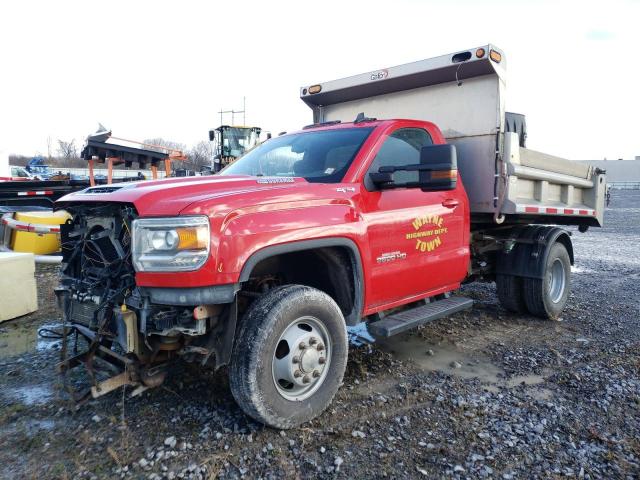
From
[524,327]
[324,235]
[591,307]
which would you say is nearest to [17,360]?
[324,235]

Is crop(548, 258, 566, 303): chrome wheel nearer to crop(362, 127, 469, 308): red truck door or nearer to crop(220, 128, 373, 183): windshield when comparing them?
crop(362, 127, 469, 308): red truck door

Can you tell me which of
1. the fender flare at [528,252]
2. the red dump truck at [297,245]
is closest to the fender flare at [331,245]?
the red dump truck at [297,245]

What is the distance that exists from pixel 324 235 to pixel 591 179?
512 centimetres

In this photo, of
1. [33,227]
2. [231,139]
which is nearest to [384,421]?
[33,227]

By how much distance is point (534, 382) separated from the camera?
402 cm

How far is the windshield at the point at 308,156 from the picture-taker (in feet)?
12.8

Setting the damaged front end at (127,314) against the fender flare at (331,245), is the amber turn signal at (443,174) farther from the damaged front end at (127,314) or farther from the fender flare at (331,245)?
the damaged front end at (127,314)

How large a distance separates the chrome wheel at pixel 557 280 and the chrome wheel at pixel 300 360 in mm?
4053

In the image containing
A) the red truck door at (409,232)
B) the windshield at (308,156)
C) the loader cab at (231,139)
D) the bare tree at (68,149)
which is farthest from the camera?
the bare tree at (68,149)

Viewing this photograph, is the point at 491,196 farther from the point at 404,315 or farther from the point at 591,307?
the point at 591,307

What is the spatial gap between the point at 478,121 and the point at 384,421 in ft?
11.3

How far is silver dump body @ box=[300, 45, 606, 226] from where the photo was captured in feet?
16.5

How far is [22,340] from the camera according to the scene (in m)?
4.93

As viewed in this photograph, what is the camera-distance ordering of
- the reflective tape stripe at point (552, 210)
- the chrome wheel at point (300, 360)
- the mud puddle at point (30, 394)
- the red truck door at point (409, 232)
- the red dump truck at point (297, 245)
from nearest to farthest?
the red dump truck at point (297, 245), the chrome wheel at point (300, 360), the mud puddle at point (30, 394), the red truck door at point (409, 232), the reflective tape stripe at point (552, 210)
